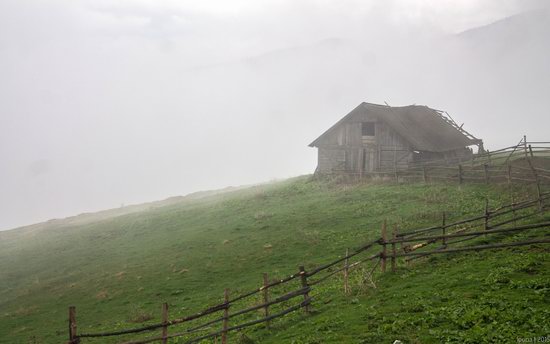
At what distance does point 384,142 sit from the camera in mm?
42156

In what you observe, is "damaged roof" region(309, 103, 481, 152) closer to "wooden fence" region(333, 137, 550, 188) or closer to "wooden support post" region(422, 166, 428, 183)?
"wooden fence" region(333, 137, 550, 188)

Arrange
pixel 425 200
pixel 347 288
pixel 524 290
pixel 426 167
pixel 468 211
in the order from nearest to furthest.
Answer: pixel 524 290 → pixel 347 288 → pixel 468 211 → pixel 425 200 → pixel 426 167

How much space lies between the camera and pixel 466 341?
353 inches

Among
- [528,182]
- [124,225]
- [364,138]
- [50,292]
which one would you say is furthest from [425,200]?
[124,225]

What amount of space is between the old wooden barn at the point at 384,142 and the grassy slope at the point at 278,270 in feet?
15.3

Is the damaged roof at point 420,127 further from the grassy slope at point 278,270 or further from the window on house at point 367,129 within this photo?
the grassy slope at point 278,270

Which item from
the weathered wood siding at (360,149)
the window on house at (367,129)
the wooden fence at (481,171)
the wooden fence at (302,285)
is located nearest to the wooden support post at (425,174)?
the wooden fence at (481,171)

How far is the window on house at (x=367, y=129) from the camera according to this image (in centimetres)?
4422

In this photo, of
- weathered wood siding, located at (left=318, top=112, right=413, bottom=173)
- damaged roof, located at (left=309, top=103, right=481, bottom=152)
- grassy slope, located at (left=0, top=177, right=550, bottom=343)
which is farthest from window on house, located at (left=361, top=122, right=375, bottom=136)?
grassy slope, located at (left=0, top=177, right=550, bottom=343)

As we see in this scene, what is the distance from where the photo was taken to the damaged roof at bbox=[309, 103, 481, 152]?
4141 centimetres

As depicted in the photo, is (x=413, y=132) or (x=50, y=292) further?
(x=413, y=132)

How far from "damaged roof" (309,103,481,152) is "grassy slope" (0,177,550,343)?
7.82 metres

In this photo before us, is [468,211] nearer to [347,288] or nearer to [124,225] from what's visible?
[347,288]

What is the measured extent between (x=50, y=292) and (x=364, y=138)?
32748mm
